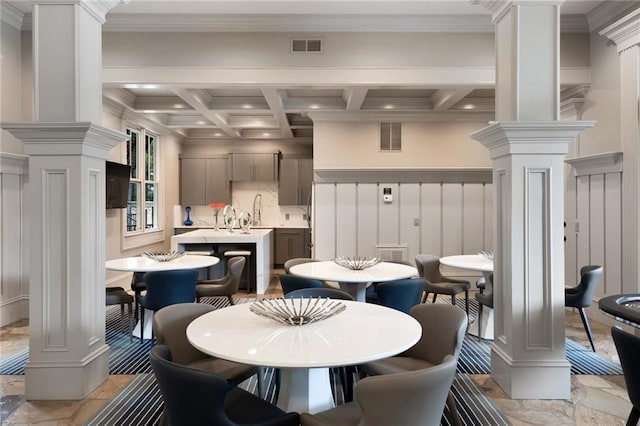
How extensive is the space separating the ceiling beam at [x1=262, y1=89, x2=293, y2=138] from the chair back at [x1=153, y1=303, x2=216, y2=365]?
3.29 meters

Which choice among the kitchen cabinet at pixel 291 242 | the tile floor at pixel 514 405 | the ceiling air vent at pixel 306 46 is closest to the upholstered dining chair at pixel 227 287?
the tile floor at pixel 514 405

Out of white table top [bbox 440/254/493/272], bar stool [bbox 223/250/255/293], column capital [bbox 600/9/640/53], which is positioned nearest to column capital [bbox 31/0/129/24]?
bar stool [bbox 223/250/255/293]

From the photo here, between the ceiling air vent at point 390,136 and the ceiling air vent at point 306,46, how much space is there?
241 centimetres

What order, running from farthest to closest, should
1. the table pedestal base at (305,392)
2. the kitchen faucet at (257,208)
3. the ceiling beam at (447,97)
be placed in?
the kitchen faucet at (257,208) → the ceiling beam at (447,97) → the table pedestal base at (305,392)

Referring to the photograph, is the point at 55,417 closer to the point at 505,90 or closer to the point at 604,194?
the point at 505,90

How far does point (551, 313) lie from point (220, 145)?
7549 mm

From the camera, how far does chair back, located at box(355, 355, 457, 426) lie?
1380 millimetres

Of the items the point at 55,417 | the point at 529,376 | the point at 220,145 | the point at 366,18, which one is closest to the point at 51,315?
the point at 55,417

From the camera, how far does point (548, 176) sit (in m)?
2.79

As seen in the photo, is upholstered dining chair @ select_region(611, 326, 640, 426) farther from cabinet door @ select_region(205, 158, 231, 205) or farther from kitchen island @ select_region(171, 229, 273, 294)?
cabinet door @ select_region(205, 158, 231, 205)

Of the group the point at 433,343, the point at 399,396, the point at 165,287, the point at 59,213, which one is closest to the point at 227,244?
the point at 165,287

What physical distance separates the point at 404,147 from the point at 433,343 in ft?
15.3

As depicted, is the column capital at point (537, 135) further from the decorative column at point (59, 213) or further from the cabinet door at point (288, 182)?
the cabinet door at point (288, 182)

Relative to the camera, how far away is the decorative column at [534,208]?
277 cm
